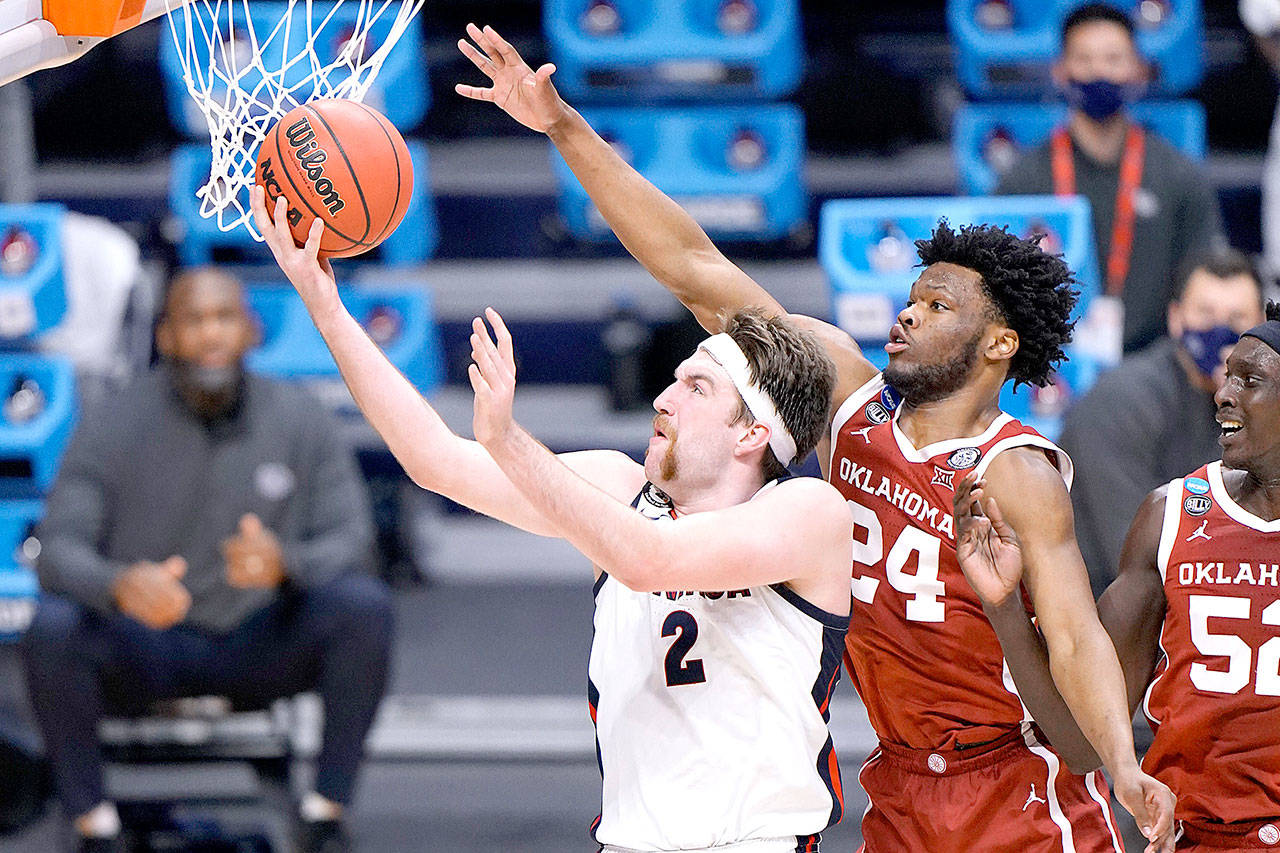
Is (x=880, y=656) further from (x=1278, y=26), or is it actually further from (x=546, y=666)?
(x=1278, y=26)

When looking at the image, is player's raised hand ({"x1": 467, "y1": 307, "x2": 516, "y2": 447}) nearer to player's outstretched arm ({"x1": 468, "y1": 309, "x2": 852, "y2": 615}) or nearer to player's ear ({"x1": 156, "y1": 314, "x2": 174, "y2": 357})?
player's outstretched arm ({"x1": 468, "y1": 309, "x2": 852, "y2": 615})

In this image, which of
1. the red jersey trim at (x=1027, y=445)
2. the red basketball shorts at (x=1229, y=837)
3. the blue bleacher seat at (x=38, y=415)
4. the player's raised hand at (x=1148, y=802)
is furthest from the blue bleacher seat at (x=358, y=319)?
the player's raised hand at (x=1148, y=802)

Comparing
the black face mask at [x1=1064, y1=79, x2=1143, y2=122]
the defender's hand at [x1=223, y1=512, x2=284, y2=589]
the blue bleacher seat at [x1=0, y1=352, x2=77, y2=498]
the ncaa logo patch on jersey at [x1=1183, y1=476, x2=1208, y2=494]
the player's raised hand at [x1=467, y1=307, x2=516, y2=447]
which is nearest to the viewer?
the player's raised hand at [x1=467, y1=307, x2=516, y2=447]

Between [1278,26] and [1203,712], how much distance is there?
13.9 ft

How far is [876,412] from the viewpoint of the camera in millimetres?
3383

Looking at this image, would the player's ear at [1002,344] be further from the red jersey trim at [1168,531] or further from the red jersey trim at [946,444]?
the red jersey trim at [1168,531]

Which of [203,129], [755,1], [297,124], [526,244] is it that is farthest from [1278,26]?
[297,124]

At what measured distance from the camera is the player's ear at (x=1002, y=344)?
3230 millimetres

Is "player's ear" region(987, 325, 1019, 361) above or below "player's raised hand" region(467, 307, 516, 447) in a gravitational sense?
below

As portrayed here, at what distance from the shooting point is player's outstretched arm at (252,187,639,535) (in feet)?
9.90

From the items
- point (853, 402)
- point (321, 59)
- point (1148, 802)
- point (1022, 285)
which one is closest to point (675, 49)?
point (321, 59)

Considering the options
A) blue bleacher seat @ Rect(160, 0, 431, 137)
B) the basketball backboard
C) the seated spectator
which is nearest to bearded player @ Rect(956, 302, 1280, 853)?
the basketball backboard

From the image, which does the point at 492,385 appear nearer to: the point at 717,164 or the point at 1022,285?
the point at 1022,285

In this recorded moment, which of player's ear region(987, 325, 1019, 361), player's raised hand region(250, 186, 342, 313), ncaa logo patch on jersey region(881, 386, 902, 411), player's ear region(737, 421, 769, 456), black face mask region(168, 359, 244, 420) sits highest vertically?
player's raised hand region(250, 186, 342, 313)
